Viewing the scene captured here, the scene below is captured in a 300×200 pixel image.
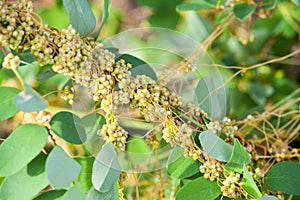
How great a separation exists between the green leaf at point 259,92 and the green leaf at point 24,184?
0.80 metres

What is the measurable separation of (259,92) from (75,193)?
0.82 meters

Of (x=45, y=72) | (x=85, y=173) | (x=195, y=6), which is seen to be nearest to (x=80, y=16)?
(x=45, y=72)

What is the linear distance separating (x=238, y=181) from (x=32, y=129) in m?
0.25

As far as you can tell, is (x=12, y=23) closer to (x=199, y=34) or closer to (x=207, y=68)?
(x=207, y=68)

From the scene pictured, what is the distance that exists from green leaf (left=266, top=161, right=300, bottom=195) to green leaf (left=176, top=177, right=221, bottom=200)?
0.09 meters

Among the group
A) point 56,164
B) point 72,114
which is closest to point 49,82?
point 72,114

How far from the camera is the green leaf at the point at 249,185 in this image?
598mm

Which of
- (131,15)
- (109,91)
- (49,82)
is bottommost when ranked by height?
(131,15)

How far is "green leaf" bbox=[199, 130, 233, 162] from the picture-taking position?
58 cm

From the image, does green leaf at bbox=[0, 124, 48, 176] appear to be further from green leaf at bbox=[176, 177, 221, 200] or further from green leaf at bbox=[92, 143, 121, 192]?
green leaf at bbox=[176, 177, 221, 200]

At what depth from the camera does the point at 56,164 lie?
1.77 feet

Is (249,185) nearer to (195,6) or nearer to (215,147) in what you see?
(215,147)

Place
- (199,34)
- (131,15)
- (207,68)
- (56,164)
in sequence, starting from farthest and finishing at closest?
(131,15)
(199,34)
(207,68)
(56,164)

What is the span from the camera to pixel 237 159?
2.00 ft
